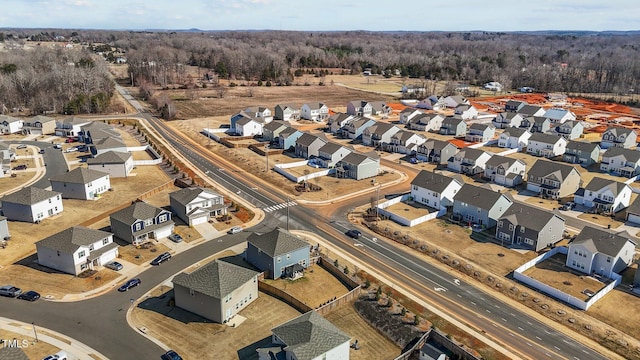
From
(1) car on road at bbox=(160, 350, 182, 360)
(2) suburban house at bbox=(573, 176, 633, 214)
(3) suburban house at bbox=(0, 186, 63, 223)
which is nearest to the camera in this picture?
(1) car on road at bbox=(160, 350, 182, 360)

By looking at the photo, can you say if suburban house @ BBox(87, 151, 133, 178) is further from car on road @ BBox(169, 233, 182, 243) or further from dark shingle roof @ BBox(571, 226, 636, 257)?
dark shingle roof @ BBox(571, 226, 636, 257)

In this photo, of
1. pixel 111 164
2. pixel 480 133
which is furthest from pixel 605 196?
pixel 111 164

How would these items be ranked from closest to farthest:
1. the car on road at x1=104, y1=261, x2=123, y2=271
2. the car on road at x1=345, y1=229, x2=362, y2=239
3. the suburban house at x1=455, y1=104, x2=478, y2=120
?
1. the car on road at x1=104, y1=261, x2=123, y2=271
2. the car on road at x1=345, y1=229, x2=362, y2=239
3. the suburban house at x1=455, y1=104, x2=478, y2=120

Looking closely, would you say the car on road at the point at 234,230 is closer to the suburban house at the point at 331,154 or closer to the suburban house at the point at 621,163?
the suburban house at the point at 331,154

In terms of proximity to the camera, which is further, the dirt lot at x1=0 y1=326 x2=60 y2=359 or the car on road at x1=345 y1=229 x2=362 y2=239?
the car on road at x1=345 y1=229 x2=362 y2=239

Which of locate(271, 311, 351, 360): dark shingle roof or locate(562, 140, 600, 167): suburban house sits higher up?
locate(562, 140, 600, 167): suburban house

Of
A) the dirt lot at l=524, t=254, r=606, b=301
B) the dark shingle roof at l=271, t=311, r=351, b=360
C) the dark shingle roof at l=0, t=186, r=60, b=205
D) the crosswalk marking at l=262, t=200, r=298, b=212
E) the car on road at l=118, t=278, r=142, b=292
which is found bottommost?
the dirt lot at l=524, t=254, r=606, b=301

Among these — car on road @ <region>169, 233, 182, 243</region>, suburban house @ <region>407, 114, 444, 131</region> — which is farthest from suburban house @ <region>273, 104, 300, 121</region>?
car on road @ <region>169, 233, 182, 243</region>

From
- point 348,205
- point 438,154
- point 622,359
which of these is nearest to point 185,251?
point 348,205
